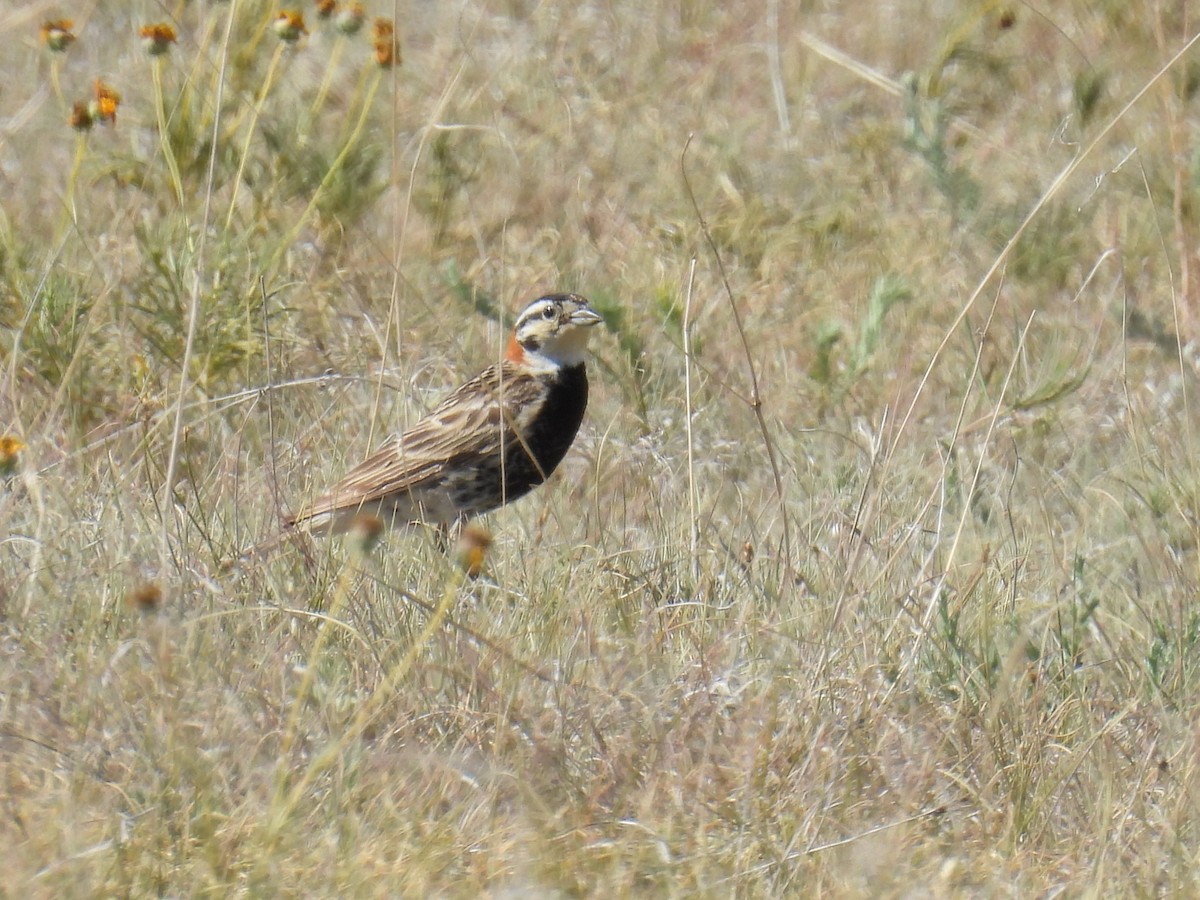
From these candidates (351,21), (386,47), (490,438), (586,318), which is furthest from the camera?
(586,318)

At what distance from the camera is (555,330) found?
5.93 meters

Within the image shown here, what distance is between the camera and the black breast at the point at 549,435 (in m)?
5.63

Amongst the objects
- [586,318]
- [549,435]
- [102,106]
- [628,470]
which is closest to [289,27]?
[102,106]

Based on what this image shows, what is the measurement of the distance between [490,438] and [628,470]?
43cm

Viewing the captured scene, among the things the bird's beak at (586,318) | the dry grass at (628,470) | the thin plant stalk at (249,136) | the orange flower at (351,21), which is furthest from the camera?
the bird's beak at (586,318)

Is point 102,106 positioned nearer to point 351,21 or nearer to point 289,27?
point 289,27

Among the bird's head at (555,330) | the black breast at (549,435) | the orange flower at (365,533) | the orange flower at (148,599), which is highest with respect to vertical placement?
the orange flower at (365,533)

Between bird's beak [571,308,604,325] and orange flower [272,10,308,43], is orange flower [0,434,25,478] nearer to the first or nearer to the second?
orange flower [272,10,308,43]

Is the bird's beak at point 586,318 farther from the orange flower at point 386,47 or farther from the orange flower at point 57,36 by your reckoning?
the orange flower at point 57,36

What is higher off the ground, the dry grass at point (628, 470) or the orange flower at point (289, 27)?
the orange flower at point (289, 27)

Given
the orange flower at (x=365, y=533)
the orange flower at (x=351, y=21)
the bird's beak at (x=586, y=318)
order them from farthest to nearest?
the bird's beak at (x=586, y=318) < the orange flower at (x=351, y=21) < the orange flower at (x=365, y=533)

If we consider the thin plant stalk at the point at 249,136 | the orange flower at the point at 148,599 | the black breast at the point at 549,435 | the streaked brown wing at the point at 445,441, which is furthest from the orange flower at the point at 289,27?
the orange flower at the point at 148,599

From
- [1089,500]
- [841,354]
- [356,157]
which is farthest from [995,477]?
[356,157]

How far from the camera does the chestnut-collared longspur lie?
557 centimetres
